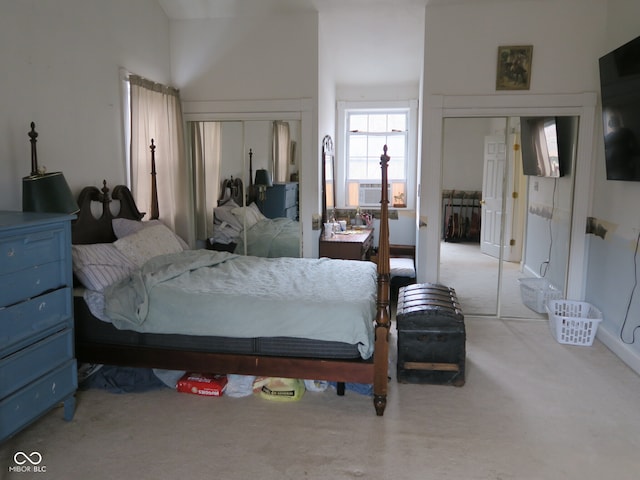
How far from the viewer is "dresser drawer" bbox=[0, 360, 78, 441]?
2180 mm

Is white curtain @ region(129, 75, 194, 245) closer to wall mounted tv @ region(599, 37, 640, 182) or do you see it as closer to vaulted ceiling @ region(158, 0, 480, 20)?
vaulted ceiling @ region(158, 0, 480, 20)

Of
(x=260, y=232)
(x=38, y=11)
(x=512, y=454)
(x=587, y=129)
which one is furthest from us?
(x=260, y=232)

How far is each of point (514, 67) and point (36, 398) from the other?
165 inches

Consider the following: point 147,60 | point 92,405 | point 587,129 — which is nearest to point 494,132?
point 587,129

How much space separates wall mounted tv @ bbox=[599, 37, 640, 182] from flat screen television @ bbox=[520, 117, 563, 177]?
669 millimetres

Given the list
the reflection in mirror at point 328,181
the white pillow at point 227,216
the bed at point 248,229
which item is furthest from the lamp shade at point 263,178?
the reflection in mirror at point 328,181

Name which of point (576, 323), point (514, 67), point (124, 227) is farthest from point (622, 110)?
point (124, 227)

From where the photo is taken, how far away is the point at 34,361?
2340mm

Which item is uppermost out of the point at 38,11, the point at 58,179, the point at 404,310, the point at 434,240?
the point at 38,11

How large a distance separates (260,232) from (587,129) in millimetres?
3071

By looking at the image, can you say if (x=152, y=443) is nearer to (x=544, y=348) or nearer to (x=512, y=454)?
(x=512, y=454)

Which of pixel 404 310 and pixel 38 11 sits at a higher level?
pixel 38 11

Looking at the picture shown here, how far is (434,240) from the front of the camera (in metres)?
4.43

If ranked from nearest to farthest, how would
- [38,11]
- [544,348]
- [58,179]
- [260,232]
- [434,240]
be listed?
[58,179] < [38,11] < [544,348] < [434,240] < [260,232]
